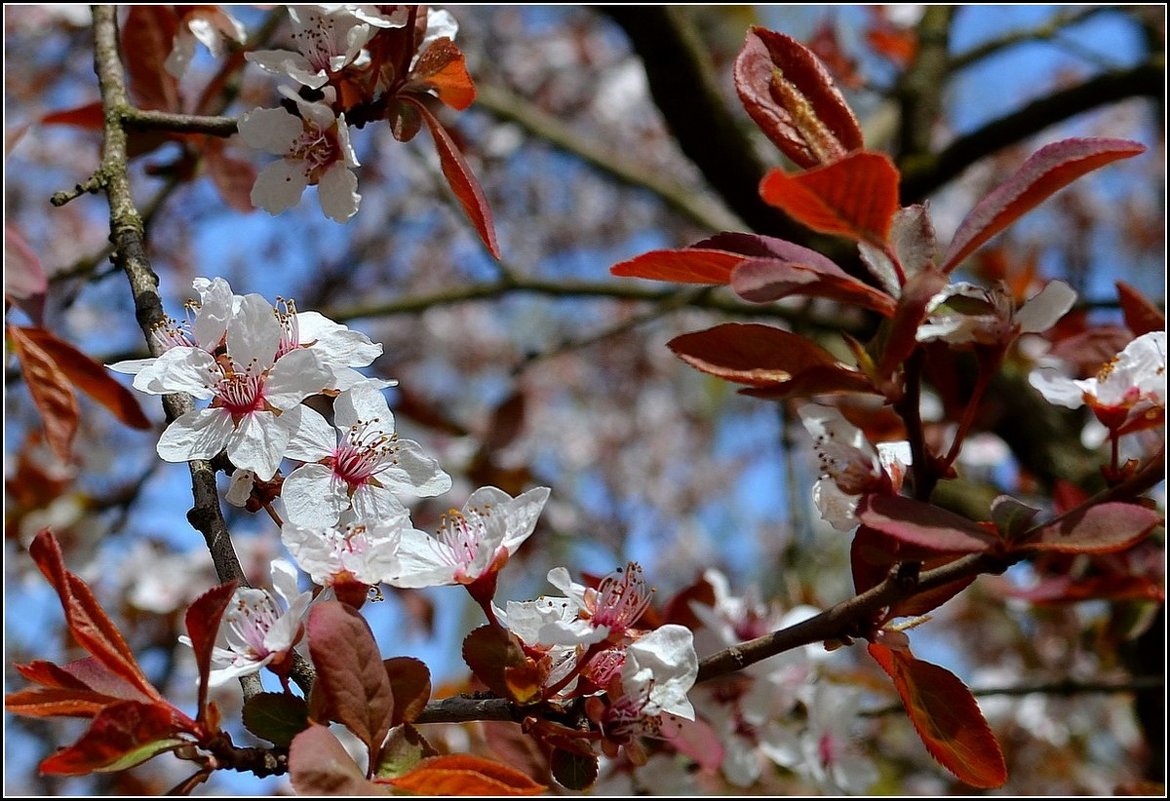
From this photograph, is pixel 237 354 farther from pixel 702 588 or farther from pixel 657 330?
pixel 657 330

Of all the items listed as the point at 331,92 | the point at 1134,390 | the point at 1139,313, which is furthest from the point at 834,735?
the point at 331,92

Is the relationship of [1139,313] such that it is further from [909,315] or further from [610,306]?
[610,306]

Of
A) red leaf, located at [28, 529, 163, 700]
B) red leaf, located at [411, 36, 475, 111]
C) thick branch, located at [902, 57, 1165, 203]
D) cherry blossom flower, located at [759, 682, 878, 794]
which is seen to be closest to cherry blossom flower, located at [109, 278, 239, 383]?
red leaf, located at [28, 529, 163, 700]

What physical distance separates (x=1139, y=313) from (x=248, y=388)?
74 centimetres

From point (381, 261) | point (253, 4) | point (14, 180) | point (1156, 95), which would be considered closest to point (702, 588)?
point (253, 4)

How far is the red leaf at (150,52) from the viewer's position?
3.45 feet

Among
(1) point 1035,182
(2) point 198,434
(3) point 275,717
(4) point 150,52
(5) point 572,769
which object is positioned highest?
(4) point 150,52

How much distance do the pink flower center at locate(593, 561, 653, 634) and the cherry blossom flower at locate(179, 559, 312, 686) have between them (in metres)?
0.19

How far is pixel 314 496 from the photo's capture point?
25.7 inches

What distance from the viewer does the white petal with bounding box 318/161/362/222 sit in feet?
2.52

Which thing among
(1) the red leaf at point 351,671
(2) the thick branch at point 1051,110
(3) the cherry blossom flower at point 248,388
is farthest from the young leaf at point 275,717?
(2) the thick branch at point 1051,110

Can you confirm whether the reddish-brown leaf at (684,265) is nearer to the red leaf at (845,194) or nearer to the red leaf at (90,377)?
the red leaf at (845,194)

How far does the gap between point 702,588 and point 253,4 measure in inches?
30.5

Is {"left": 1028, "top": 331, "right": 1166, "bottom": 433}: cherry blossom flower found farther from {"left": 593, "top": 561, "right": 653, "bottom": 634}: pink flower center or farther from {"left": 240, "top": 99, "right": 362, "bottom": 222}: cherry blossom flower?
{"left": 240, "top": 99, "right": 362, "bottom": 222}: cherry blossom flower
